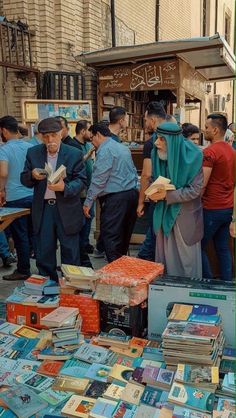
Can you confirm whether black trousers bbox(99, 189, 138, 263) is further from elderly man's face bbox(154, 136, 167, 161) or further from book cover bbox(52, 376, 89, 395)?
book cover bbox(52, 376, 89, 395)

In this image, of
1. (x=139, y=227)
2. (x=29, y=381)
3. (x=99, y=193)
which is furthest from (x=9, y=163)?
(x=29, y=381)

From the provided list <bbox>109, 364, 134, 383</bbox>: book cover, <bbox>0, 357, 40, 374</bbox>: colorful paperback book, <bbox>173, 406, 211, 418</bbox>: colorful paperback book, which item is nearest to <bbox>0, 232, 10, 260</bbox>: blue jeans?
<bbox>0, 357, 40, 374</bbox>: colorful paperback book

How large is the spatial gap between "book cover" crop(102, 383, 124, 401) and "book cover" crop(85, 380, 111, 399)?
2 cm

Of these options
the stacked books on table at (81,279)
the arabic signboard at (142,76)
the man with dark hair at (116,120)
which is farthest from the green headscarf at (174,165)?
the arabic signboard at (142,76)

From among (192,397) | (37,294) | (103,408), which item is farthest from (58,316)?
(192,397)

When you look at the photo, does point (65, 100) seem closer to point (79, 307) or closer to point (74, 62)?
point (74, 62)

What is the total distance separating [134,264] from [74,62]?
19.7 feet

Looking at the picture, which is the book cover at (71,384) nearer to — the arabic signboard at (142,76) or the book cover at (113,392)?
the book cover at (113,392)

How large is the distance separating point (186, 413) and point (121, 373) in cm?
50

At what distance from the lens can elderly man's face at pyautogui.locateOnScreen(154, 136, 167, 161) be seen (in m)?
3.37

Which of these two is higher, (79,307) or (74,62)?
(74,62)

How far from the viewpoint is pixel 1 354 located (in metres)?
2.83

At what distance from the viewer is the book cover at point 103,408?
2.16 m

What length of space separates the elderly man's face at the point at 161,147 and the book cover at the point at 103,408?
1.82 metres
